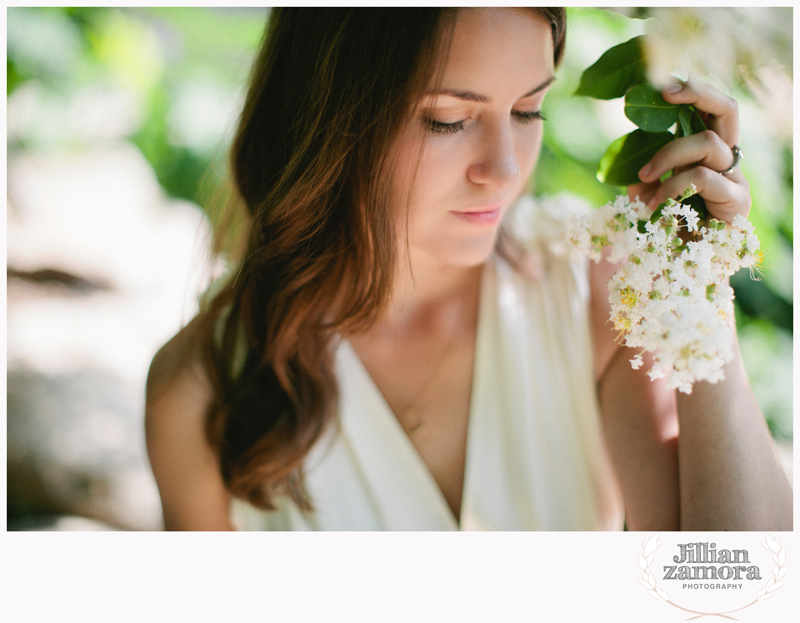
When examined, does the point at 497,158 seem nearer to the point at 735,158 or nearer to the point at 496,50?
the point at 496,50

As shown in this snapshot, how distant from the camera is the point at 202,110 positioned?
1441mm

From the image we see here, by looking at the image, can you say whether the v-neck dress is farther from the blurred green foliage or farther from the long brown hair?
the blurred green foliage

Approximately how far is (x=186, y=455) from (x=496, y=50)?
3.07 ft

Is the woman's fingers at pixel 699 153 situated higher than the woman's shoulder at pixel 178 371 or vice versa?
the woman's fingers at pixel 699 153

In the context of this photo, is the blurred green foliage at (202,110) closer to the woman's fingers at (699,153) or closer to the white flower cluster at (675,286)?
the woman's fingers at (699,153)

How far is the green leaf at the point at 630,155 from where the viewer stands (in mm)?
868

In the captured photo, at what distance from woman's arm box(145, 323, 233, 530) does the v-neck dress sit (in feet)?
0.18

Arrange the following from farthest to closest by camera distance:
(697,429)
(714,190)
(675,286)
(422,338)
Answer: (422,338), (697,429), (714,190), (675,286)
